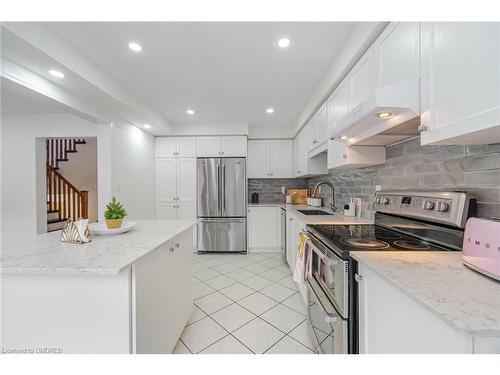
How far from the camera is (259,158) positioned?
4.09 meters

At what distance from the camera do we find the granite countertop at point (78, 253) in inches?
33.5

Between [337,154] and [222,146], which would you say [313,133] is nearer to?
[337,154]

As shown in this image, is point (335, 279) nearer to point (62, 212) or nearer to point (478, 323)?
point (478, 323)

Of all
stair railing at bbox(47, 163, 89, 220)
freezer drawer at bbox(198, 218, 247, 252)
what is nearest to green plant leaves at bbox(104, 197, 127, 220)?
freezer drawer at bbox(198, 218, 247, 252)

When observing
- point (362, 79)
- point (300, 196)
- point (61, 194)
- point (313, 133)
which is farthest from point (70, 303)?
point (61, 194)

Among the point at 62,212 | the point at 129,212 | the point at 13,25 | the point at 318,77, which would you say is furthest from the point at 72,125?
the point at 318,77

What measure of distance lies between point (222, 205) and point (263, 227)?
2.80 ft

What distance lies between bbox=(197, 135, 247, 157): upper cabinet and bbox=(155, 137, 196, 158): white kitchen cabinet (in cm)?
14

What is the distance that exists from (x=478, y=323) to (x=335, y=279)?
67 cm

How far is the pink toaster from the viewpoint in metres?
0.66

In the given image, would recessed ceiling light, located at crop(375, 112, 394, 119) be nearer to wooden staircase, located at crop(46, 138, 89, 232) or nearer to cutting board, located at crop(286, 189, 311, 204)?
cutting board, located at crop(286, 189, 311, 204)

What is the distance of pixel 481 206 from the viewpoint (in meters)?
0.97

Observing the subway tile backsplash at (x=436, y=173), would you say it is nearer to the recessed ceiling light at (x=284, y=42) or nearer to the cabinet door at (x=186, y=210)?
the recessed ceiling light at (x=284, y=42)

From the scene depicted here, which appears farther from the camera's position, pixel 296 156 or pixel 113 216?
pixel 296 156
